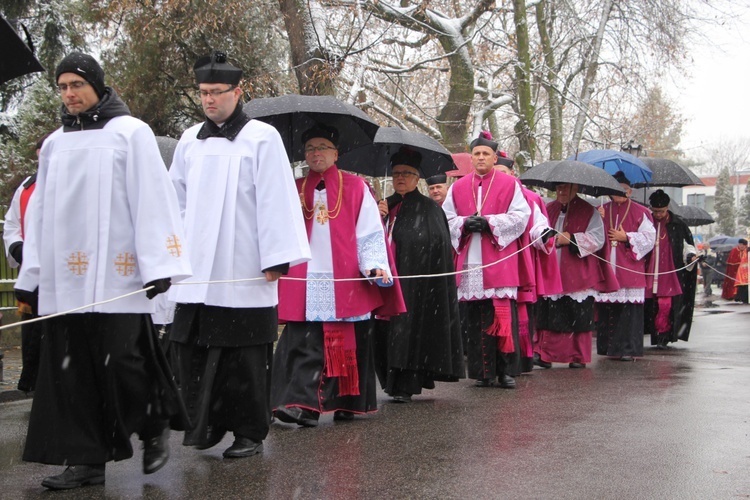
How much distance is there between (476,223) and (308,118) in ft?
6.79

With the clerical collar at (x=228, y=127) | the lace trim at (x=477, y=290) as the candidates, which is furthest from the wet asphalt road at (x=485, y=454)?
the clerical collar at (x=228, y=127)

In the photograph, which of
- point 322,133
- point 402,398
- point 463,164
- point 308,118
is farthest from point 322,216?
point 463,164

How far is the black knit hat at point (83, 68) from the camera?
4900mm

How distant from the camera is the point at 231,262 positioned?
18.6 ft

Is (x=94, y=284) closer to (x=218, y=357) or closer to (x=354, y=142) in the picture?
(x=218, y=357)

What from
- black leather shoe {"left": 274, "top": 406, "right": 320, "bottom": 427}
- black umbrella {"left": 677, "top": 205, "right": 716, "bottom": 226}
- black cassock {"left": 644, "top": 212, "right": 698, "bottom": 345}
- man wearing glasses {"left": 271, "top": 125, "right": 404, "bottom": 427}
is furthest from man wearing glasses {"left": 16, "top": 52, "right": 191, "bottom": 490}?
black umbrella {"left": 677, "top": 205, "right": 716, "bottom": 226}

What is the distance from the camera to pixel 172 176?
5.95 metres

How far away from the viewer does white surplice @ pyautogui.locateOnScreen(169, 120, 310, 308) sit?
5.63 metres

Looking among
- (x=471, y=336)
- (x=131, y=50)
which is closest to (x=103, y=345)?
(x=471, y=336)

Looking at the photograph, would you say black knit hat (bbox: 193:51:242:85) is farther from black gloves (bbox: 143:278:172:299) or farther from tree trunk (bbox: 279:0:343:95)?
tree trunk (bbox: 279:0:343:95)

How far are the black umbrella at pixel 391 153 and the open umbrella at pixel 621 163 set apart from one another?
4271 millimetres

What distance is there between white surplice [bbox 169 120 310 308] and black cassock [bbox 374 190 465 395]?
7.73ft

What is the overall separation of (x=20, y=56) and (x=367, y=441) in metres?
2.87

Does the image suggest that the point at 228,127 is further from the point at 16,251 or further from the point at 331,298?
the point at 16,251
